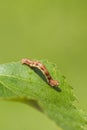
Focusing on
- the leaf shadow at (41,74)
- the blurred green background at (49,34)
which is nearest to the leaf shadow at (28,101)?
the leaf shadow at (41,74)

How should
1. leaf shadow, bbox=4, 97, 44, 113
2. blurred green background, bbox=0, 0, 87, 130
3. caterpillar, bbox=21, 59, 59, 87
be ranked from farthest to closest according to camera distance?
blurred green background, bbox=0, 0, 87, 130, caterpillar, bbox=21, 59, 59, 87, leaf shadow, bbox=4, 97, 44, 113

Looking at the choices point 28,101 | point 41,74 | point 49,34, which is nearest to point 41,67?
point 41,74

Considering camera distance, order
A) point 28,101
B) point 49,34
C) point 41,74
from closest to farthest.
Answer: point 28,101
point 41,74
point 49,34

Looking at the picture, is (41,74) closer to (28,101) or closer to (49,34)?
(28,101)

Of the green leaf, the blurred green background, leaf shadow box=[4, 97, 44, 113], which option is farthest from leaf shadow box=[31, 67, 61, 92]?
the blurred green background

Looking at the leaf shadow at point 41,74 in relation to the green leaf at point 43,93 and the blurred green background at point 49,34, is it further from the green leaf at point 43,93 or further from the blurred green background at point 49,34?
the blurred green background at point 49,34

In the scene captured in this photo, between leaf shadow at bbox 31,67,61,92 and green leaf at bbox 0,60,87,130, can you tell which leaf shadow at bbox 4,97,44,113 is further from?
leaf shadow at bbox 31,67,61,92

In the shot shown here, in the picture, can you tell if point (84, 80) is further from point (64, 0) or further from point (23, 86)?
point (23, 86)
